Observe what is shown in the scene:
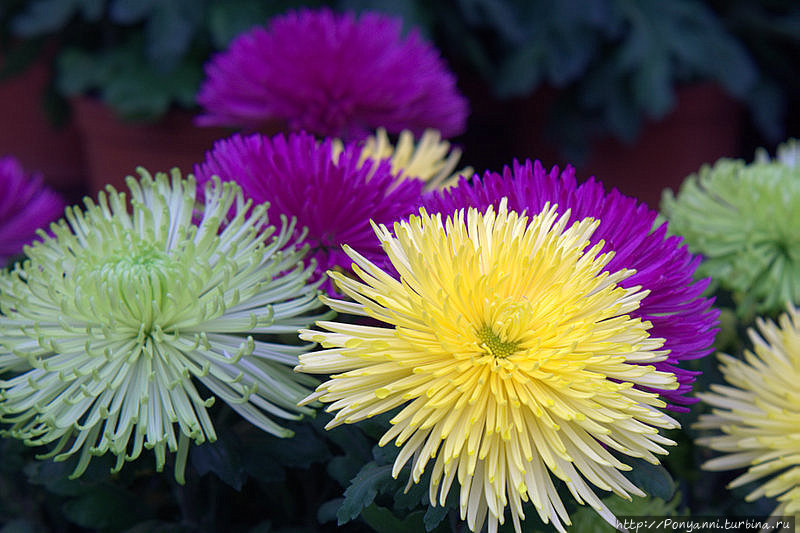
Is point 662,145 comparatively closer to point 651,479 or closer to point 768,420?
point 768,420

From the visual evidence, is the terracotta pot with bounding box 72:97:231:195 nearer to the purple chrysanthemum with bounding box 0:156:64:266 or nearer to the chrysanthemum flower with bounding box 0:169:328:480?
the purple chrysanthemum with bounding box 0:156:64:266

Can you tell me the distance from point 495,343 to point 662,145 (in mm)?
2059

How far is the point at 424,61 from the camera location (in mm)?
836

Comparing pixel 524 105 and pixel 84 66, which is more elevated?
pixel 524 105

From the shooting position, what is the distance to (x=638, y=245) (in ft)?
1.58

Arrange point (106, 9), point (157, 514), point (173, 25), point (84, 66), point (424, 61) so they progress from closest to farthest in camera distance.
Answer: point (157, 514), point (424, 61), point (173, 25), point (84, 66), point (106, 9)

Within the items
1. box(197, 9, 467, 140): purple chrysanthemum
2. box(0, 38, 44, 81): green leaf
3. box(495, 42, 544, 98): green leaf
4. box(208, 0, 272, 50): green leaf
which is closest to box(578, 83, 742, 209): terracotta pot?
box(495, 42, 544, 98): green leaf

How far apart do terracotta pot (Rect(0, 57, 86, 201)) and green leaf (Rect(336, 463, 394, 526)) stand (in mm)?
2342

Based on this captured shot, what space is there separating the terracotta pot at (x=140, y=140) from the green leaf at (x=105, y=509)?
4.70 ft

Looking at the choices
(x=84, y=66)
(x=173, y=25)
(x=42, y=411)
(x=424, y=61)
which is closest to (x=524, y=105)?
(x=173, y=25)

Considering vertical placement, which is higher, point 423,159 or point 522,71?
point 522,71

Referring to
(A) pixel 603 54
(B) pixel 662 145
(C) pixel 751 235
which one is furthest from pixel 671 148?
(C) pixel 751 235

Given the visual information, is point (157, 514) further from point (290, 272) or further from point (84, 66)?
point (84, 66)

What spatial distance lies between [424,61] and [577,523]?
513mm
